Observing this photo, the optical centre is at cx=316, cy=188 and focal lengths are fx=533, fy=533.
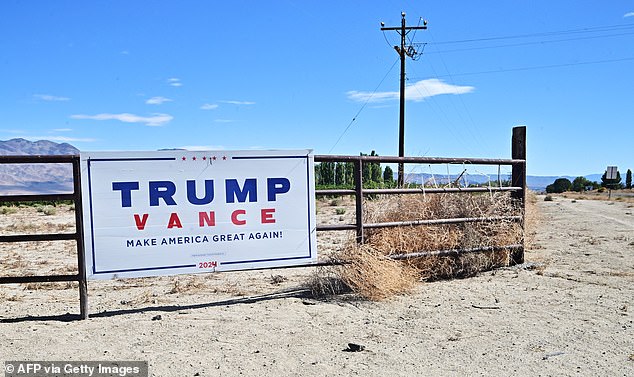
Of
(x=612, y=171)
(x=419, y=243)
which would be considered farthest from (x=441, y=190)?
(x=612, y=171)

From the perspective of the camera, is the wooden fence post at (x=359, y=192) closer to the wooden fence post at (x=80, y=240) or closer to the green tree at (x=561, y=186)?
the wooden fence post at (x=80, y=240)

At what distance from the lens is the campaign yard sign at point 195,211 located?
6000 millimetres

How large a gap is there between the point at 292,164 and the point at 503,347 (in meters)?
3.26

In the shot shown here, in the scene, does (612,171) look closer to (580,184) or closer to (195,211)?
(580,184)

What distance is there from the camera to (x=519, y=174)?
9008 mm

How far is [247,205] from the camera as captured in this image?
21.4 feet

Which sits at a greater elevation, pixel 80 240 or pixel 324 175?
pixel 324 175

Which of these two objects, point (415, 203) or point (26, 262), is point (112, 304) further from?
point (26, 262)
